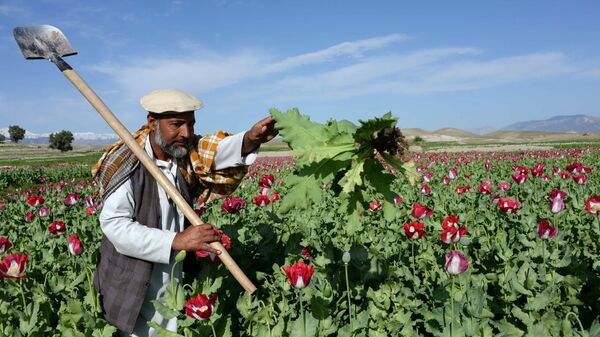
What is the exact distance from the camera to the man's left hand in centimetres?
276

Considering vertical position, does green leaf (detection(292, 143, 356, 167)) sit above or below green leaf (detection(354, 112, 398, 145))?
below

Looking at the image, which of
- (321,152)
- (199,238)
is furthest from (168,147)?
(321,152)

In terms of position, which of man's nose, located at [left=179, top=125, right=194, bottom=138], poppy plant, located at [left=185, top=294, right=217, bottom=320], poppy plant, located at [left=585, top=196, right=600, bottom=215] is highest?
man's nose, located at [left=179, top=125, right=194, bottom=138]

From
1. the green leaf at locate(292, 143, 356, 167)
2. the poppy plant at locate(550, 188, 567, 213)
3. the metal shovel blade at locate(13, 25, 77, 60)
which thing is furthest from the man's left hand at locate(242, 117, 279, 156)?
the poppy plant at locate(550, 188, 567, 213)

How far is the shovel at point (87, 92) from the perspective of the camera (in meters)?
2.44

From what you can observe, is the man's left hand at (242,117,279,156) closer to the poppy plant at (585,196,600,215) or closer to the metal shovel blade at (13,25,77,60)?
the metal shovel blade at (13,25,77,60)

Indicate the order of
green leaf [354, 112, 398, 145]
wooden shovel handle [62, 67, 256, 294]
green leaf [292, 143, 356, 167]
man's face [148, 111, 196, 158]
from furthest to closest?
1. man's face [148, 111, 196, 158]
2. wooden shovel handle [62, 67, 256, 294]
3. green leaf [292, 143, 356, 167]
4. green leaf [354, 112, 398, 145]

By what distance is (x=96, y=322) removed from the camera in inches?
109

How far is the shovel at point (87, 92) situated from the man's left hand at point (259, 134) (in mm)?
644

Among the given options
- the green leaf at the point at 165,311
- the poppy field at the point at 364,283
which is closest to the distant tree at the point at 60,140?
the poppy field at the point at 364,283

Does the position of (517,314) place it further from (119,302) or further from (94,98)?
(94,98)

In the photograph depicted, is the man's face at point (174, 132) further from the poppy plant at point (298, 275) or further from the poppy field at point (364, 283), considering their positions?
the poppy plant at point (298, 275)

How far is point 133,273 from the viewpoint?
2695mm

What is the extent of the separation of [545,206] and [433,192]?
217cm
